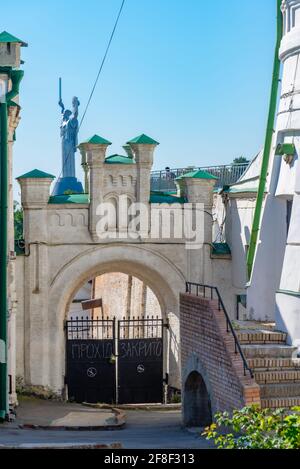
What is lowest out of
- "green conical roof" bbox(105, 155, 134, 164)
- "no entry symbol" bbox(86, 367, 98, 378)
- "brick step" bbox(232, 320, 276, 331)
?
"no entry symbol" bbox(86, 367, 98, 378)

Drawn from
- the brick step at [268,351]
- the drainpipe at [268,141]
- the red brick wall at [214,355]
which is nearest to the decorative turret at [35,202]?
the drainpipe at [268,141]

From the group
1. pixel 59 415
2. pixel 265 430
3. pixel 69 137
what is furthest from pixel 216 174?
pixel 265 430

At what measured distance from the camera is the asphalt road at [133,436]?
15.6 meters

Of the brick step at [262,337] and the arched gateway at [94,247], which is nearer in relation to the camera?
the brick step at [262,337]

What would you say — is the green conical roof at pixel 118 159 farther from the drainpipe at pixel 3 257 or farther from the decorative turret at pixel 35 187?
the drainpipe at pixel 3 257

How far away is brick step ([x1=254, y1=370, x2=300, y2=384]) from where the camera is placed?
16.7 m

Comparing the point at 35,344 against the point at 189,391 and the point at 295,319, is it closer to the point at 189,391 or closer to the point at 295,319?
the point at 189,391

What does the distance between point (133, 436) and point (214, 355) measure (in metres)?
2.10

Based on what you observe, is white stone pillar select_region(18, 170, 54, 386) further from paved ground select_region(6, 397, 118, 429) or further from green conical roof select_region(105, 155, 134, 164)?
→ green conical roof select_region(105, 155, 134, 164)

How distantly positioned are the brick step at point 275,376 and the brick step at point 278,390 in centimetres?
13

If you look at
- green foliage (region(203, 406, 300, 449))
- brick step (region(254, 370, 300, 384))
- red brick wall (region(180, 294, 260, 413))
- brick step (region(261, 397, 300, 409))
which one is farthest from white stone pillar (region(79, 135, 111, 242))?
green foliage (region(203, 406, 300, 449))

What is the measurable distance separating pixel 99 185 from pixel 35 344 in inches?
141

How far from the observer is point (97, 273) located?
1022 inches

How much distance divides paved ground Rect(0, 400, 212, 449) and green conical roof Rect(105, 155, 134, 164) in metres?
5.42
